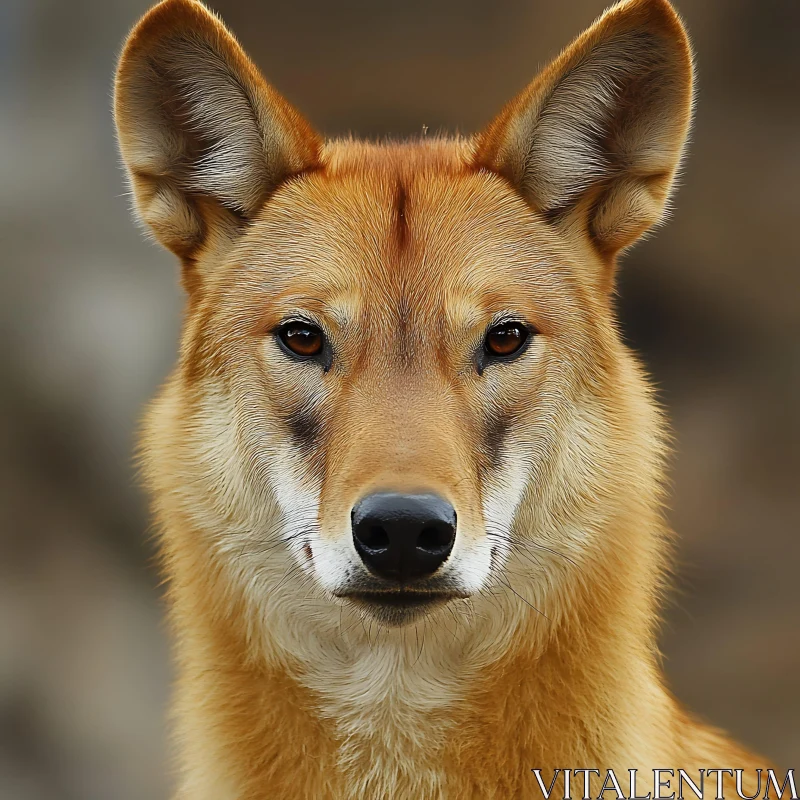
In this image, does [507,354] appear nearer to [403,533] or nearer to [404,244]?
[404,244]

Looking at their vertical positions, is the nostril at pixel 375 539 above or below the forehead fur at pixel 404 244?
below

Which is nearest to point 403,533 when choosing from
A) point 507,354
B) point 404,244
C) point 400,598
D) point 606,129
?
point 400,598

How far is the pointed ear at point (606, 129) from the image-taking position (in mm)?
3121

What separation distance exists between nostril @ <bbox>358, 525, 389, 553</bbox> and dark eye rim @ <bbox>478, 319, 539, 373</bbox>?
0.68m

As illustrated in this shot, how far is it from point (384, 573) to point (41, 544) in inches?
174

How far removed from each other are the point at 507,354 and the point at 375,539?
0.78 meters

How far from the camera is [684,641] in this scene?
718 centimetres

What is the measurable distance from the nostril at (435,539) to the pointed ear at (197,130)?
1.41 metres

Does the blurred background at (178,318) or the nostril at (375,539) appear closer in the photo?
the nostril at (375,539)

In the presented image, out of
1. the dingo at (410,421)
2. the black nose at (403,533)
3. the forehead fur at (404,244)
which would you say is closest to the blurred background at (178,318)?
the dingo at (410,421)

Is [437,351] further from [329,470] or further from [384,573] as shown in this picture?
[384,573]

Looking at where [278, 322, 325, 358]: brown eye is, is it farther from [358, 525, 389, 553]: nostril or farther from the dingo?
[358, 525, 389, 553]: nostril

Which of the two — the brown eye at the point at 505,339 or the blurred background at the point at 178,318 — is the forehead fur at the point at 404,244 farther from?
the blurred background at the point at 178,318

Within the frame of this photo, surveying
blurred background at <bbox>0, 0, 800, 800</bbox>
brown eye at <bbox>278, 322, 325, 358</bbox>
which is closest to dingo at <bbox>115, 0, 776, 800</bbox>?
brown eye at <bbox>278, 322, 325, 358</bbox>
